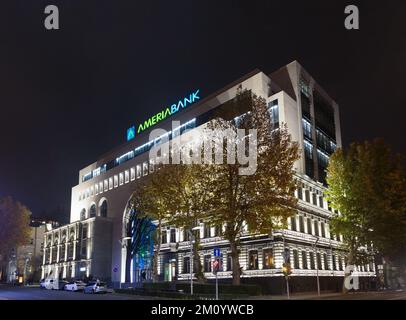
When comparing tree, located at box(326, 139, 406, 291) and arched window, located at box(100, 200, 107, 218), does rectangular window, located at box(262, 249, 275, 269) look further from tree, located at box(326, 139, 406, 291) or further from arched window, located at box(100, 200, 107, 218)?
arched window, located at box(100, 200, 107, 218)

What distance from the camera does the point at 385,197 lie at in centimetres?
5319

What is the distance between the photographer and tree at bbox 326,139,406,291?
5225cm

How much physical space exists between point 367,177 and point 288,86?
2669 cm

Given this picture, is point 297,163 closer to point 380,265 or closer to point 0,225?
point 380,265

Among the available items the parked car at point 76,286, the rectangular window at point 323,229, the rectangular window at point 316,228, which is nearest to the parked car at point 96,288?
the parked car at point 76,286

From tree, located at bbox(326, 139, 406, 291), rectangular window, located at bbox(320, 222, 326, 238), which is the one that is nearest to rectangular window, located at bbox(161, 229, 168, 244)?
rectangular window, located at bbox(320, 222, 326, 238)

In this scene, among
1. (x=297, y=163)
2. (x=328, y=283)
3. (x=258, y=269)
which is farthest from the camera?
(x=297, y=163)

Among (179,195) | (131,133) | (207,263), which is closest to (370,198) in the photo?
(179,195)

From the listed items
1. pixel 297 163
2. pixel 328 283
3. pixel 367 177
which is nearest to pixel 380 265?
pixel 328 283

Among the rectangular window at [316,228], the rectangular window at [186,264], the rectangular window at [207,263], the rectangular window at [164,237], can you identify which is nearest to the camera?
the rectangular window at [316,228]

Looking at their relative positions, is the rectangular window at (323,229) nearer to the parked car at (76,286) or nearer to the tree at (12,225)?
the parked car at (76,286)

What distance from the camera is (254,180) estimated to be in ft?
141

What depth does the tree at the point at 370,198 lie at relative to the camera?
5225 cm

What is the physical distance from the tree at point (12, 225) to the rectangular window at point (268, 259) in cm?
5164
